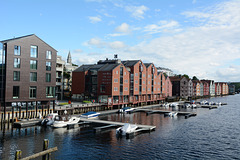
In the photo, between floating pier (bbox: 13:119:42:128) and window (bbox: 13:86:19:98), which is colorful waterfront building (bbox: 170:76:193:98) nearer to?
floating pier (bbox: 13:119:42:128)

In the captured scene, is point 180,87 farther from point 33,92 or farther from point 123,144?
point 123,144

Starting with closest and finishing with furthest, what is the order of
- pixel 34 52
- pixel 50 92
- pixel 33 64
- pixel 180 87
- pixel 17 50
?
pixel 17 50 → pixel 33 64 → pixel 34 52 → pixel 50 92 → pixel 180 87

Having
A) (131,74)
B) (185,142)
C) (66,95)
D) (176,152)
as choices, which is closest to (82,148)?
(176,152)

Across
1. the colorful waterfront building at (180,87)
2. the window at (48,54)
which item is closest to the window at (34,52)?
the window at (48,54)

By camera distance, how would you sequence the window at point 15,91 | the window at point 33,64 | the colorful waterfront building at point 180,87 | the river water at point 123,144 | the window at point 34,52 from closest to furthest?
1. the river water at point 123,144
2. the window at point 15,91
3. the window at point 33,64
4. the window at point 34,52
5. the colorful waterfront building at point 180,87

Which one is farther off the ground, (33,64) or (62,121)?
(33,64)

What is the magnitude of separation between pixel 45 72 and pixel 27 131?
2102 cm

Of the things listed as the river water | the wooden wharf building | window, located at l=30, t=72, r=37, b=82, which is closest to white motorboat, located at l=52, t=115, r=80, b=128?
the river water

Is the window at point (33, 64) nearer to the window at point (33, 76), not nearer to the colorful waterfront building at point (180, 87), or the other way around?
the window at point (33, 76)

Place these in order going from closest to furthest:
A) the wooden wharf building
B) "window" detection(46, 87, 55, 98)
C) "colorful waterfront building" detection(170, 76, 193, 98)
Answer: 1. "window" detection(46, 87, 55, 98)
2. the wooden wharf building
3. "colorful waterfront building" detection(170, 76, 193, 98)

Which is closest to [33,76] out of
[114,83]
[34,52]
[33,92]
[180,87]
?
[33,92]

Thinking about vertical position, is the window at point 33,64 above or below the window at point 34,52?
below

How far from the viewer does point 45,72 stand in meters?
63.0

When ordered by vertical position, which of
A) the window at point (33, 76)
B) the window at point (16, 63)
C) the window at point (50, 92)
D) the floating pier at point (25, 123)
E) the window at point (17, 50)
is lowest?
the floating pier at point (25, 123)
